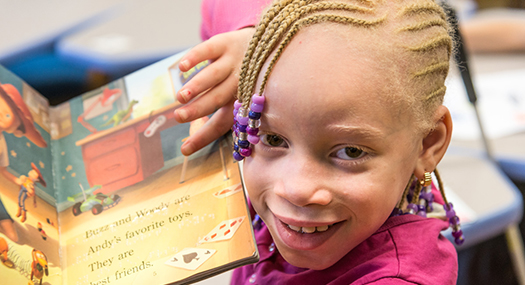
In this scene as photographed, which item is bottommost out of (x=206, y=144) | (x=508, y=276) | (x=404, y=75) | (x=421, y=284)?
(x=508, y=276)

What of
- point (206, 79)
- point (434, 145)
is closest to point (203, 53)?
point (206, 79)

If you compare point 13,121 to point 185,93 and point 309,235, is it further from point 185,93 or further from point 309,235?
point 309,235

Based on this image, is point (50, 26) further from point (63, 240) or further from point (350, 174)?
point (350, 174)

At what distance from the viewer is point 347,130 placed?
0.52 meters

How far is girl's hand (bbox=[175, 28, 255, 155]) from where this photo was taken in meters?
0.70

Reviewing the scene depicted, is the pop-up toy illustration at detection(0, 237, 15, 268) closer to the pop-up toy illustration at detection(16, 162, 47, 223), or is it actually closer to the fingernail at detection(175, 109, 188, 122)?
the pop-up toy illustration at detection(16, 162, 47, 223)

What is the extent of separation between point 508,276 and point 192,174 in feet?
4.63

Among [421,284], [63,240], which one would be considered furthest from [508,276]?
[63,240]

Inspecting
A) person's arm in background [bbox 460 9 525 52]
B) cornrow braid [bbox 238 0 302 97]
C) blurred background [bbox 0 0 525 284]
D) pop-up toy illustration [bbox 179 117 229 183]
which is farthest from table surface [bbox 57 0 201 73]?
person's arm in background [bbox 460 9 525 52]

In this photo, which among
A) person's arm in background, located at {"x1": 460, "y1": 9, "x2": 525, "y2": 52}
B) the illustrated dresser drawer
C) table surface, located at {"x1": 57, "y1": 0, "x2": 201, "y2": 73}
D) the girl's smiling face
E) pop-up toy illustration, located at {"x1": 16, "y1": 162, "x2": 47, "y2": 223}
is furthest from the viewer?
person's arm in background, located at {"x1": 460, "y1": 9, "x2": 525, "y2": 52}

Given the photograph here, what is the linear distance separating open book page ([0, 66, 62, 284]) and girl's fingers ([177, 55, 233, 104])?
0.85 ft

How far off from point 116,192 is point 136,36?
123cm

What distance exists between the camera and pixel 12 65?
1.59 meters

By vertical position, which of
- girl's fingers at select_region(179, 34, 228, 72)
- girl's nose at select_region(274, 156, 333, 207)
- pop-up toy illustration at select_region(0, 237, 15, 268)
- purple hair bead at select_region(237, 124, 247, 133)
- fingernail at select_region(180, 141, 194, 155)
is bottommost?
pop-up toy illustration at select_region(0, 237, 15, 268)
